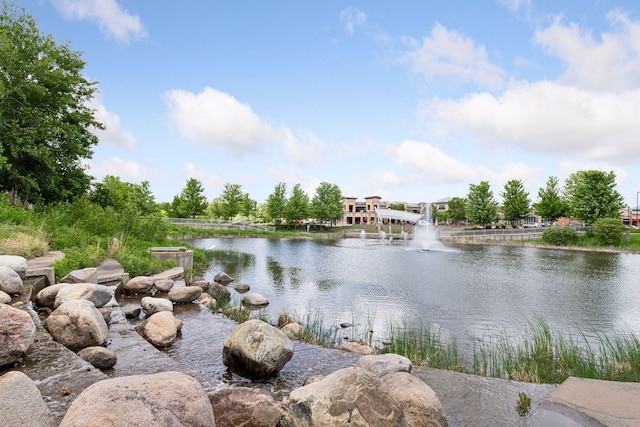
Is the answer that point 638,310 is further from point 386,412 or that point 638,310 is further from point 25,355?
point 25,355

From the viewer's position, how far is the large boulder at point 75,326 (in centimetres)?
567

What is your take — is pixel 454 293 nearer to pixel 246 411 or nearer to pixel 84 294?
pixel 84 294

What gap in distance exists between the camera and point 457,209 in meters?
98.6

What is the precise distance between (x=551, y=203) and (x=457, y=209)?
34.6 metres

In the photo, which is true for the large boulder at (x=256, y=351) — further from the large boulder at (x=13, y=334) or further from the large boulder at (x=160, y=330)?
the large boulder at (x=13, y=334)

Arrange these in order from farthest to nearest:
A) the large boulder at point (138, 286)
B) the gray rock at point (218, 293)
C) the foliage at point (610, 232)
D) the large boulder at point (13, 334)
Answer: the foliage at point (610, 232), the gray rock at point (218, 293), the large boulder at point (138, 286), the large boulder at point (13, 334)

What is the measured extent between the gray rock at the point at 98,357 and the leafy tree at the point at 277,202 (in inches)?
2820

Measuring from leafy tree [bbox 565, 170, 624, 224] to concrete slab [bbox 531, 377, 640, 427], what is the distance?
187 ft

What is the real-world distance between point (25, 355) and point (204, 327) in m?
4.03

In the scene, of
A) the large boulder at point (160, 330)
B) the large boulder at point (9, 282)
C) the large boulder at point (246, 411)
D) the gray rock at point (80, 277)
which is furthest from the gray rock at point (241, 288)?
the large boulder at point (246, 411)

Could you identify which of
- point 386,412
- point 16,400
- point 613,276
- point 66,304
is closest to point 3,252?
point 66,304

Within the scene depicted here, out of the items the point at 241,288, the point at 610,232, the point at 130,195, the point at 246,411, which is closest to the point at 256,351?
the point at 246,411

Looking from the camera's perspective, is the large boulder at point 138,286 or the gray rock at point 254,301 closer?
the large boulder at point 138,286

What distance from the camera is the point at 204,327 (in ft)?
28.1
